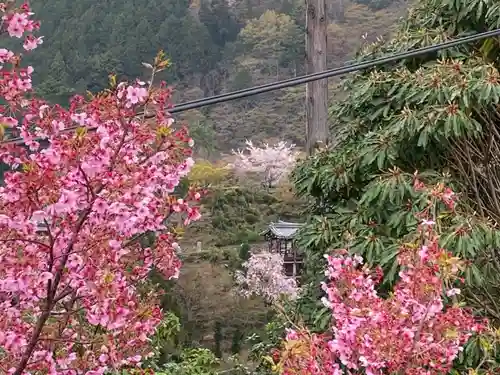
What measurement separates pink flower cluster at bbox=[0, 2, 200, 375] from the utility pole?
3438 millimetres

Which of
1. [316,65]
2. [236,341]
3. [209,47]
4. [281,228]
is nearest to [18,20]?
[316,65]

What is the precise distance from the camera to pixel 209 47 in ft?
77.1

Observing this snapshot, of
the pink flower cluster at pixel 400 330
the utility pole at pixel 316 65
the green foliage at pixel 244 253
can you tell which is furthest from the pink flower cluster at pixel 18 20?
the green foliage at pixel 244 253

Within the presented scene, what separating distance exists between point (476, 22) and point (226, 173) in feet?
40.9

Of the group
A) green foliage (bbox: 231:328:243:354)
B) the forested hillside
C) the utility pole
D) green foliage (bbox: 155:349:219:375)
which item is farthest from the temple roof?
green foliage (bbox: 155:349:219:375)

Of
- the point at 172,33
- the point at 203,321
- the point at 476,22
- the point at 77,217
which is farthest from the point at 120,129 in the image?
the point at 172,33

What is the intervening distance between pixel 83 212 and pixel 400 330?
0.91 m

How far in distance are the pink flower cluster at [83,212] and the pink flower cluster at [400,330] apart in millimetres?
517

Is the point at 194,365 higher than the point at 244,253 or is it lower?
lower

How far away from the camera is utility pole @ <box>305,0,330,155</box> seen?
5105 millimetres

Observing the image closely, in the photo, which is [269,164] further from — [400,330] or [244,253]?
[400,330]

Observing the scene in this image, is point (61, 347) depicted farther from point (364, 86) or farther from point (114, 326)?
point (364, 86)

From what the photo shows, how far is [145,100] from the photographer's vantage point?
1539 millimetres

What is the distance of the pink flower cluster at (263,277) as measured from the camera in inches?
476
